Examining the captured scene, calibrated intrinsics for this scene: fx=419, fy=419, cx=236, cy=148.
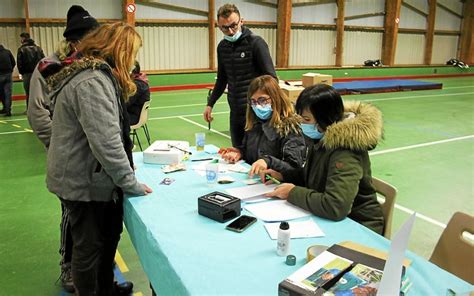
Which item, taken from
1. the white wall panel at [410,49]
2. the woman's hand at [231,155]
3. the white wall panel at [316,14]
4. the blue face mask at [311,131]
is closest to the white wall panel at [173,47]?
the white wall panel at [316,14]

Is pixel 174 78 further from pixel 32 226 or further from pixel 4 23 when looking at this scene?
pixel 32 226

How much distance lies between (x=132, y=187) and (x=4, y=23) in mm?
10956

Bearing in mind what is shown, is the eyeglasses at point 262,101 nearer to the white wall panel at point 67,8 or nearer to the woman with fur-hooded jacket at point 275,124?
the woman with fur-hooded jacket at point 275,124

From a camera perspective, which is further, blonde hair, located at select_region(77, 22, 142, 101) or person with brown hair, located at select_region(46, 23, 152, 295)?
blonde hair, located at select_region(77, 22, 142, 101)

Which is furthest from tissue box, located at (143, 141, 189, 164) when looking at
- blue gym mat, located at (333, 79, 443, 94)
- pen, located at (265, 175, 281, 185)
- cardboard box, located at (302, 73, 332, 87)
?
blue gym mat, located at (333, 79, 443, 94)

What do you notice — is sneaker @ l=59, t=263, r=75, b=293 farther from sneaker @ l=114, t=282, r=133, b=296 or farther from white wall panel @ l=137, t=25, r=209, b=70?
white wall panel @ l=137, t=25, r=209, b=70

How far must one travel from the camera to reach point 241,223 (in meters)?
1.96

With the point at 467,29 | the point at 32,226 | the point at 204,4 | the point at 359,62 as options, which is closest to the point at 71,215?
the point at 32,226

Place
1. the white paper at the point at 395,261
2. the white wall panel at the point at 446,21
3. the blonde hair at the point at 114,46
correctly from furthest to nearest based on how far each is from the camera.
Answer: the white wall panel at the point at 446,21, the blonde hair at the point at 114,46, the white paper at the point at 395,261

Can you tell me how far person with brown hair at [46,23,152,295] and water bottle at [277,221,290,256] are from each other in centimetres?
89

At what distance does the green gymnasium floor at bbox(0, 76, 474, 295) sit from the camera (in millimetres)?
3131

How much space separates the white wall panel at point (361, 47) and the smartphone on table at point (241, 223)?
52.8 feet

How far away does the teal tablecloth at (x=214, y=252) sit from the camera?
1492 mm

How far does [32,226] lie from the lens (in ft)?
12.2
